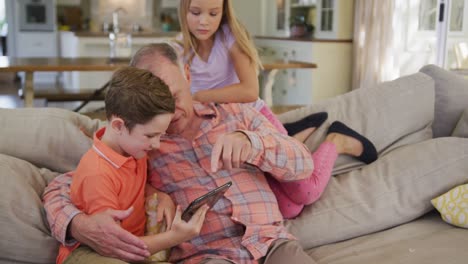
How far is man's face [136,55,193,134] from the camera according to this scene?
151cm

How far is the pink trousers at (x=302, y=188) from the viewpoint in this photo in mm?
1756

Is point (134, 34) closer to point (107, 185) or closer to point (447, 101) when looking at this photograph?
point (447, 101)

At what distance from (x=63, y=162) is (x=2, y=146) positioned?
0.19 metres

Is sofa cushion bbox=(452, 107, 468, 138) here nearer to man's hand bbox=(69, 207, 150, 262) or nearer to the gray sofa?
the gray sofa

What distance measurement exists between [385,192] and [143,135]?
0.97m

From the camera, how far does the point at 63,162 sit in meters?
1.80

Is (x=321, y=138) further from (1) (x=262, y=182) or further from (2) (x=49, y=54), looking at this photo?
(2) (x=49, y=54)

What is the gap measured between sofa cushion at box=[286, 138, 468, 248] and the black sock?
0.23 m

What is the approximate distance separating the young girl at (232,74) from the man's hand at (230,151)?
0.48m

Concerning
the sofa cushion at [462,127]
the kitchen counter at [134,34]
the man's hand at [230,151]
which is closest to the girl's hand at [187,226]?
the man's hand at [230,151]

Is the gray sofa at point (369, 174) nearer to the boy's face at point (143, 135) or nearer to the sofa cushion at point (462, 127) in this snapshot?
the sofa cushion at point (462, 127)

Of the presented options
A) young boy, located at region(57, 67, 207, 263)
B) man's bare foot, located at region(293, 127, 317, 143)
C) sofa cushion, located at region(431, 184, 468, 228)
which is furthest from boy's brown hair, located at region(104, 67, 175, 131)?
sofa cushion, located at region(431, 184, 468, 228)

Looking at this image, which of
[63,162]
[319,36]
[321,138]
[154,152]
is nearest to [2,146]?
[63,162]

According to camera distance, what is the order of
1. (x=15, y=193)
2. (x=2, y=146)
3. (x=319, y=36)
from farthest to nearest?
1. (x=319, y=36)
2. (x=2, y=146)
3. (x=15, y=193)
